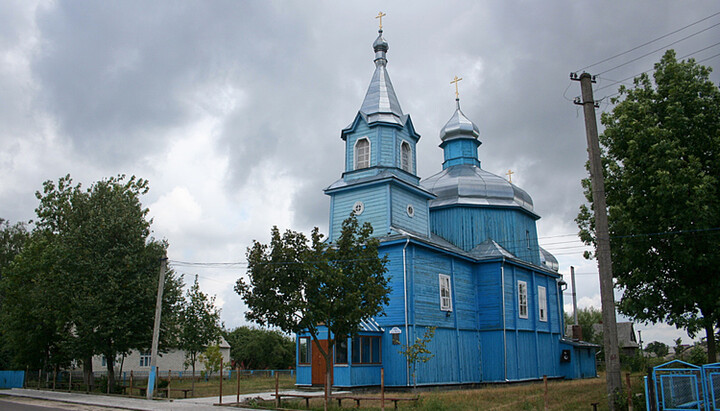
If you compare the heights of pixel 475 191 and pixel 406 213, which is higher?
pixel 475 191

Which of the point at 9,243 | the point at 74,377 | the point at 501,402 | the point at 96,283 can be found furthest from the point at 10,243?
the point at 501,402

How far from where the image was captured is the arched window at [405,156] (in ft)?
92.6

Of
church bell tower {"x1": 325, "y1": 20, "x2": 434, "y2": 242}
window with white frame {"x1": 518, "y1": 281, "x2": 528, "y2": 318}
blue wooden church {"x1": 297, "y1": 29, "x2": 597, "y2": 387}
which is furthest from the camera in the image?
window with white frame {"x1": 518, "y1": 281, "x2": 528, "y2": 318}

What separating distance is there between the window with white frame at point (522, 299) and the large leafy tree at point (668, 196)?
1089 centimetres

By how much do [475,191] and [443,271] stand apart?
756cm

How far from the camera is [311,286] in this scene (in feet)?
56.6

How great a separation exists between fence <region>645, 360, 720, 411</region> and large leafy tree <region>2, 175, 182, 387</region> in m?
19.8

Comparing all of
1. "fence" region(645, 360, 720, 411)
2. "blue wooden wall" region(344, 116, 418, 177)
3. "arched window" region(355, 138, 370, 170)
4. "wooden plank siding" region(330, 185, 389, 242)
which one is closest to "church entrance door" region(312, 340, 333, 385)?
"wooden plank siding" region(330, 185, 389, 242)

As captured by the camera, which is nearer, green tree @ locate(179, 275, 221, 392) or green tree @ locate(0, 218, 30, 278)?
green tree @ locate(179, 275, 221, 392)

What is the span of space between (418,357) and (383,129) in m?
11.1

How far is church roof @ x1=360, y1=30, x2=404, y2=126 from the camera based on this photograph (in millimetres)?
27797

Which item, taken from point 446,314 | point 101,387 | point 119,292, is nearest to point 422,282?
point 446,314

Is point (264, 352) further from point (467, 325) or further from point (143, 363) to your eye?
point (467, 325)

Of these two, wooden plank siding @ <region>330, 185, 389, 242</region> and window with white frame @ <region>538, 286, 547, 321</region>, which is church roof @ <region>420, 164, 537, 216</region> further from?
wooden plank siding @ <region>330, 185, 389, 242</region>
